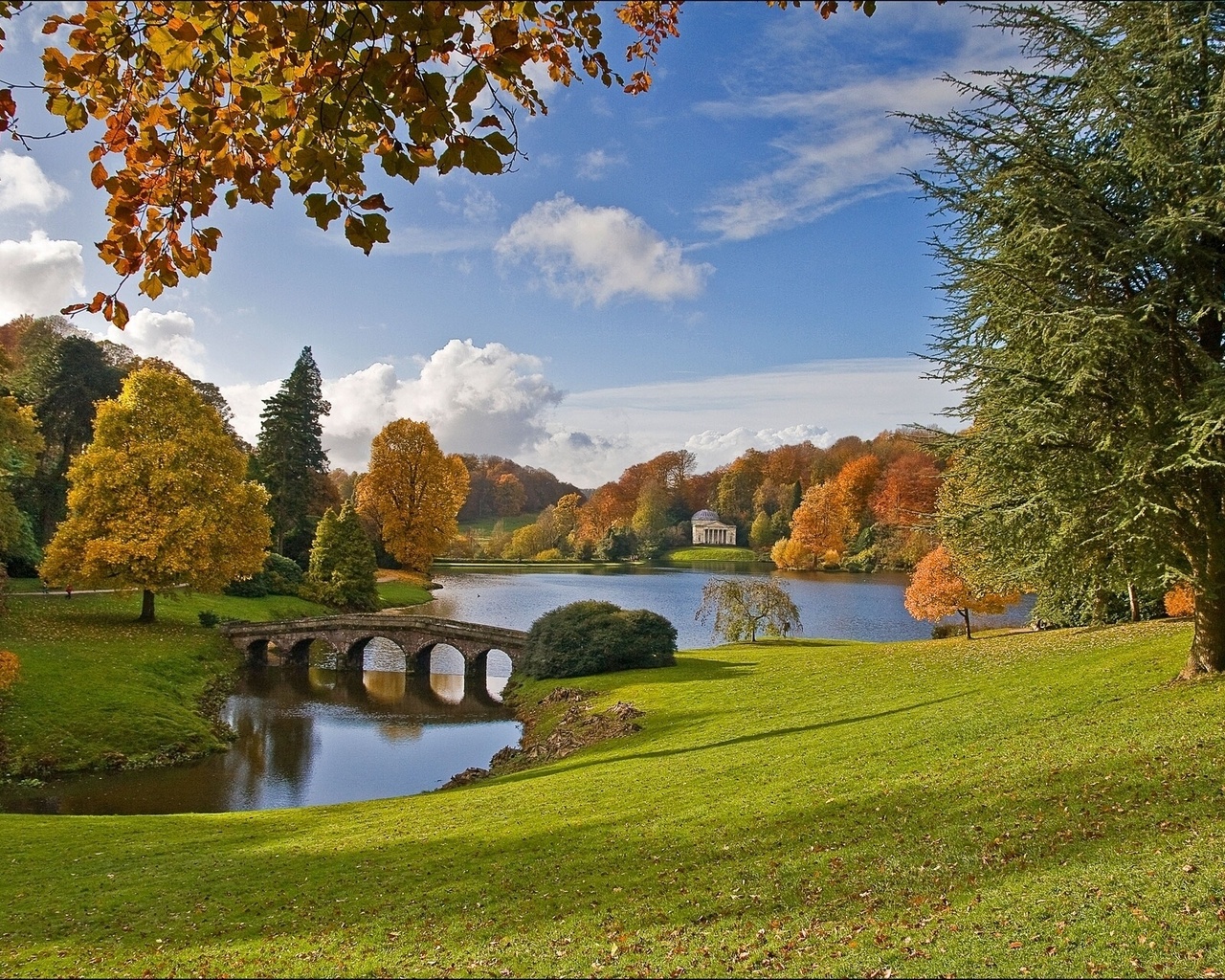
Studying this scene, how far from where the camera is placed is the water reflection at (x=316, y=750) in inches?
665

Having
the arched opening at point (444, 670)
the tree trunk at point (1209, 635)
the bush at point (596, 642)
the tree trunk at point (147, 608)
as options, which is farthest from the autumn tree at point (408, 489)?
the tree trunk at point (1209, 635)

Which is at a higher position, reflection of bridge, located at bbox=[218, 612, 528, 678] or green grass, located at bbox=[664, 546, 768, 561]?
green grass, located at bbox=[664, 546, 768, 561]

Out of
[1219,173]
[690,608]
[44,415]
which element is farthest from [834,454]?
[1219,173]

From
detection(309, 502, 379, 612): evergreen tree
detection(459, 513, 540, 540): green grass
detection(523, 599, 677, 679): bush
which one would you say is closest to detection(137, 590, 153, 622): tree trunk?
detection(309, 502, 379, 612): evergreen tree

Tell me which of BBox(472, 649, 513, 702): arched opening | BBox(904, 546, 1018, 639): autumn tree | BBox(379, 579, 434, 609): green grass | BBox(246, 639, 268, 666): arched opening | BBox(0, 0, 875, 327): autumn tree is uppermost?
BBox(0, 0, 875, 327): autumn tree

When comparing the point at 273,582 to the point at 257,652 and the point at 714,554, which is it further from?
the point at 714,554

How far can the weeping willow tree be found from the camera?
37.5ft

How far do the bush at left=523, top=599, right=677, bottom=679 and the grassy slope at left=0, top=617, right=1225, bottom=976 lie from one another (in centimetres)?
1144

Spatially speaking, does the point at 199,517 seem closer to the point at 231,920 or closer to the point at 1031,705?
the point at 231,920

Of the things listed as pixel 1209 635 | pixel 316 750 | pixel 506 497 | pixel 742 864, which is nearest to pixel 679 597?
pixel 316 750

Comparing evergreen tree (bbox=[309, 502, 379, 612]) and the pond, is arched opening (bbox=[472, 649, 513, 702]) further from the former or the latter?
evergreen tree (bbox=[309, 502, 379, 612])

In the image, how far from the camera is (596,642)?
2684 cm

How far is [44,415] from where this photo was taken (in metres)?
39.0

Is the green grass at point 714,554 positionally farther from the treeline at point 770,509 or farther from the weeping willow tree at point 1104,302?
the weeping willow tree at point 1104,302
